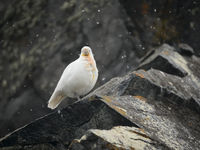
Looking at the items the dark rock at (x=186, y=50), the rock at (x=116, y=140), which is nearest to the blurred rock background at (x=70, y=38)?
the dark rock at (x=186, y=50)

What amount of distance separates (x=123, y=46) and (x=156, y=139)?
6.18 metres

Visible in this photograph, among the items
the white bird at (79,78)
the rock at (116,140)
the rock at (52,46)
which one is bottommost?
the rock at (52,46)

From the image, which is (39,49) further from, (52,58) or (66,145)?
(66,145)

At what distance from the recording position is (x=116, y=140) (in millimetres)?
5289

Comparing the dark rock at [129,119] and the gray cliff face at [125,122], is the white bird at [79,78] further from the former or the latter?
the dark rock at [129,119]

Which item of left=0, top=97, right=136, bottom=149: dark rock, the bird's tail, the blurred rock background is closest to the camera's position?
left=0, top=97, right=136, bottom=149: dark rock

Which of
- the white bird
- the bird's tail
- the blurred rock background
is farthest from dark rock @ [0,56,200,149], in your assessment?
the blurred rock background

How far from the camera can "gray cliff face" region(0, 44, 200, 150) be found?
5.54 metres

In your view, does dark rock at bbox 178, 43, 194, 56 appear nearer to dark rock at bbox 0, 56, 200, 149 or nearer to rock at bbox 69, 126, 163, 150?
dark rock at bbox 0, 56, 200, 149

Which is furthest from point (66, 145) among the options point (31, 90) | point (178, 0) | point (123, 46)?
point (178, 0)

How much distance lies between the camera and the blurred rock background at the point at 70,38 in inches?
442

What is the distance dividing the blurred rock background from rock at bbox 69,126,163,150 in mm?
5498

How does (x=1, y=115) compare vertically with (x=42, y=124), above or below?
below

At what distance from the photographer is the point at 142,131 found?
19.2ft
